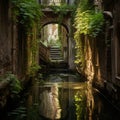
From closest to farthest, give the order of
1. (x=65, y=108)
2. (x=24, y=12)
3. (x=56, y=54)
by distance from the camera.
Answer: (x=65, y=108)
(x=24, y=12)
(x=56, y=54)

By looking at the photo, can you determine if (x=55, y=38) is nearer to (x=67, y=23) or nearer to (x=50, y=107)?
(x=67, y=23)

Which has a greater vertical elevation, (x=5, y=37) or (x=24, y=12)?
(x=24, y=12)

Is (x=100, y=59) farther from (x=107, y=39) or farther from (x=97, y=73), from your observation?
(x=107, y=39)

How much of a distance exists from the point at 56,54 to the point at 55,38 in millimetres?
11263

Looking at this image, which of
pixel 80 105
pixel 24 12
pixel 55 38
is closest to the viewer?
pixel 80 105

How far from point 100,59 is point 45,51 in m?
18.3

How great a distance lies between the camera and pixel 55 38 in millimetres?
52469

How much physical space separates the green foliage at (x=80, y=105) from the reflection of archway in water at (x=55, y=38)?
905 inches

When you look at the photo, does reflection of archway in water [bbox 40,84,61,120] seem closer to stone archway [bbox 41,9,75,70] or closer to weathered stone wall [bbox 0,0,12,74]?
weathered stone wall [bbox 0,0,12,74]

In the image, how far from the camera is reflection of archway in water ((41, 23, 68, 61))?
39997mm

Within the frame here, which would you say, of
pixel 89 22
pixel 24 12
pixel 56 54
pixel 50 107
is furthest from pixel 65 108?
pixel 56 54

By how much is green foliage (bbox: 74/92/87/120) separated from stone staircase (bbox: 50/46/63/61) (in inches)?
934

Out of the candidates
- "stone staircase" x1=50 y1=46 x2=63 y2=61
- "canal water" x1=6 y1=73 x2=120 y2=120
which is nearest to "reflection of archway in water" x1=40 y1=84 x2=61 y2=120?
"canal water" x1=6 y1=73 x2=120 y2=120

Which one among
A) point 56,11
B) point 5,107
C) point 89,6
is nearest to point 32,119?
point 5,107
